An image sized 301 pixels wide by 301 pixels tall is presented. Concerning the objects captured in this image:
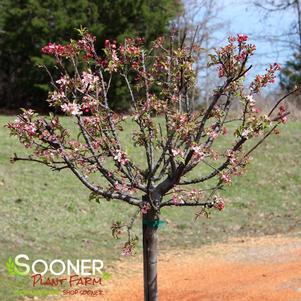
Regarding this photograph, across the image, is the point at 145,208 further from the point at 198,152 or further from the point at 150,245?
the point at 198,152

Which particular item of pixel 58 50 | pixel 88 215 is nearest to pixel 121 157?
pixel 58 50

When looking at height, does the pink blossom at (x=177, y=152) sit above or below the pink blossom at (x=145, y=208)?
above

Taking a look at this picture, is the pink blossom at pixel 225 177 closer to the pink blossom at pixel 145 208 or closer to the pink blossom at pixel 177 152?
the pink blossom at pixel 177 152

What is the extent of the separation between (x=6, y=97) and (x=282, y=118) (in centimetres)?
2206

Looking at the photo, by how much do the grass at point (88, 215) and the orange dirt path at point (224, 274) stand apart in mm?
647

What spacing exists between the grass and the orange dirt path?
25.5 inches

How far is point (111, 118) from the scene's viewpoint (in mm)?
4539

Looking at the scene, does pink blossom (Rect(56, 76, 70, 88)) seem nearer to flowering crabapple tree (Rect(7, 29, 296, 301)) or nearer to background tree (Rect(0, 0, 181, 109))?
flowering crabapple tree (Rect(7, 29, 296, 301))

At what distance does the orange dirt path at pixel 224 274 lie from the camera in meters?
6.39

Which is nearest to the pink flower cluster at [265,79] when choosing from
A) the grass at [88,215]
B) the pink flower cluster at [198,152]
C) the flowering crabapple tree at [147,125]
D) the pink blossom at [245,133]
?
the flowering crabapple tree at [147,125]

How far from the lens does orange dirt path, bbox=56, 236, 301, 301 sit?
6391mm

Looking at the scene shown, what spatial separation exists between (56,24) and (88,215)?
13.7 metres

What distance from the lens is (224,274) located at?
7477 mm

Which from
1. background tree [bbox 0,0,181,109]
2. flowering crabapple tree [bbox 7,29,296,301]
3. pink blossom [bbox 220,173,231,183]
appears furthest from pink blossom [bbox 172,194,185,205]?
background tree [bbox 0,0,181,109]
